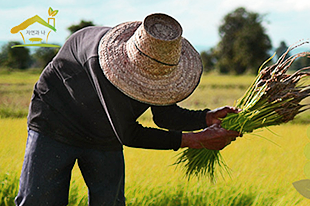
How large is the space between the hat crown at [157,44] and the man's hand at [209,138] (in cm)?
38

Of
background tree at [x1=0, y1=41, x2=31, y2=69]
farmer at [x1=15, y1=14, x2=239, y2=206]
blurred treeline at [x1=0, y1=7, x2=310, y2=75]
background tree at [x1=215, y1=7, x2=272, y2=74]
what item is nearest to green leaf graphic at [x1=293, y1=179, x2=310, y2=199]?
farmer at [x1=15, y1=14, x2=239, y2=206]

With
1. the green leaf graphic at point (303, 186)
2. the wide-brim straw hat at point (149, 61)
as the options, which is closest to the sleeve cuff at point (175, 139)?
the wide-brim straw hat at point (149, 61)

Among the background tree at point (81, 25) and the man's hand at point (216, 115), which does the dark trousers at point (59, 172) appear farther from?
the background tree at point (81, 25)

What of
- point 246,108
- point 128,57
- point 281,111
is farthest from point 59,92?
point 281,111

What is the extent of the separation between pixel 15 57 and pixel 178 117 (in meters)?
12.0

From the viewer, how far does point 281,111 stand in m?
2.01

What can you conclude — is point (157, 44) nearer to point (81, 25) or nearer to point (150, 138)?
point (150, 138)

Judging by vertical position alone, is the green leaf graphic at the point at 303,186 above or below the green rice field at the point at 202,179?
above

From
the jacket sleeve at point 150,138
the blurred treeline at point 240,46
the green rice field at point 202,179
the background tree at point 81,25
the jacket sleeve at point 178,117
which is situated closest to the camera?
the jacket sleeve at point 150,138

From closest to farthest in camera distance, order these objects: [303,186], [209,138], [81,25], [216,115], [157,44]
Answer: [157,44] → [209,138] → [303,186] → [216,115] → [81,25]

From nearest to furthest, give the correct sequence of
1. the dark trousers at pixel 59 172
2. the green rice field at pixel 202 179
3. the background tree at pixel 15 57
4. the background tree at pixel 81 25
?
the dark trousers at pixel 59 172, the green rice field at pixel 202 179, the background tree at pixel 15 57, the background tree at pixel 81 25

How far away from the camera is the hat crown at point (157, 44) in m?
1.51

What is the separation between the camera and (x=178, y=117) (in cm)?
207

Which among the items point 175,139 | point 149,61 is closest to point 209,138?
point 175,139
